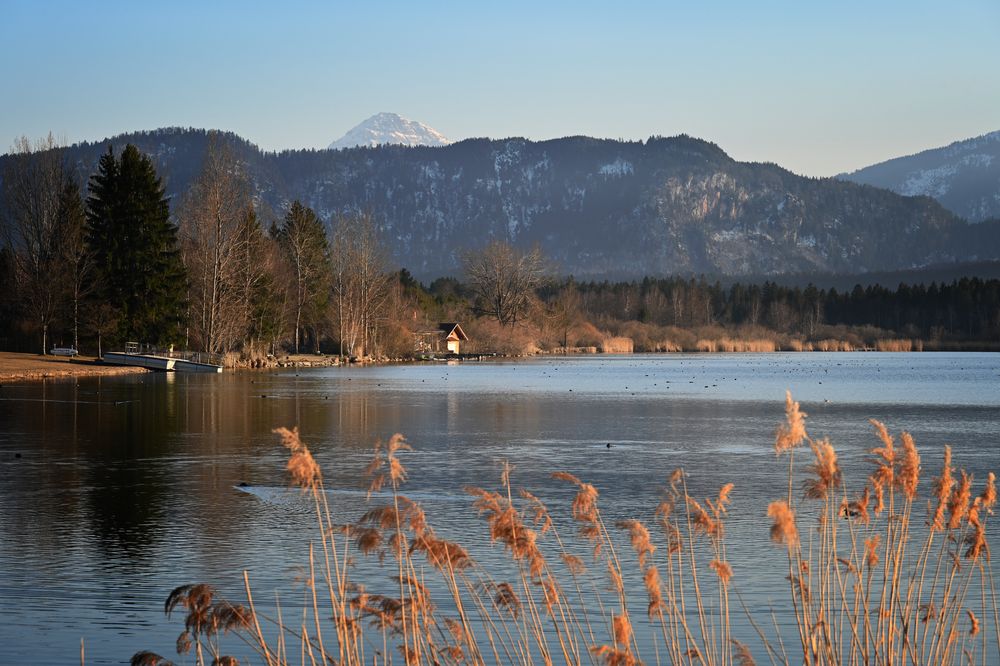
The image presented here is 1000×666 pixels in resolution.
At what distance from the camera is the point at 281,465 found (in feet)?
70.8

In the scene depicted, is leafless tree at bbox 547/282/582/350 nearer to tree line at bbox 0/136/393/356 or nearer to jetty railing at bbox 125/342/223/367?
tree line at bbox 0/136/393/356

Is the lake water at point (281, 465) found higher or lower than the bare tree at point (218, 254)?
lower

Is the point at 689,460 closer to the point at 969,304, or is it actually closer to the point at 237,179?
the point at 237,179

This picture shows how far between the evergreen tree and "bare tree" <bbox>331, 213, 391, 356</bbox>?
76.0 ft

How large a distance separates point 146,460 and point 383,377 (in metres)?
42.1

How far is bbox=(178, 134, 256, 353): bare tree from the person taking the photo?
70375 millimetres

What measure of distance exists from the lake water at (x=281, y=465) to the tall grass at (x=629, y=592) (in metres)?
0.56

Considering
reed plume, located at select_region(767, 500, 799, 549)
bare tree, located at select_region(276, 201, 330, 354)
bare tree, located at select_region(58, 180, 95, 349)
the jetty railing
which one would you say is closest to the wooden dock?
the jetty railing

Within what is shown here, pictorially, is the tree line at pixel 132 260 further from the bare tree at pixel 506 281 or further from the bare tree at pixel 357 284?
the bare tree at pixel 506 281

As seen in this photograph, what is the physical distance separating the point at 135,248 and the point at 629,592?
192 ft

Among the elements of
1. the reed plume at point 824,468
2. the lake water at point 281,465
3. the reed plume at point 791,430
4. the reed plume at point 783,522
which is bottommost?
the lake water at point 281,465

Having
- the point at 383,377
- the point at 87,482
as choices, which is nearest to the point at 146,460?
the point at 87,482

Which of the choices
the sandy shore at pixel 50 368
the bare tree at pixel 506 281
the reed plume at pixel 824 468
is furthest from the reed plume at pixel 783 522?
the bare tree at pixel 506 281

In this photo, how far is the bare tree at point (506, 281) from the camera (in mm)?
121375
